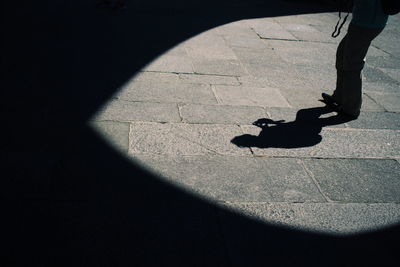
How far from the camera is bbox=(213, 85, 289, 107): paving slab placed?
4.22m

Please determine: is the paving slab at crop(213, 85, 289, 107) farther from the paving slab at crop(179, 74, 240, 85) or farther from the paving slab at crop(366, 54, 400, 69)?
the paving slab at crop(366, 54, 400, 69)

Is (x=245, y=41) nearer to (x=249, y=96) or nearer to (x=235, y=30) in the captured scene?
(x=235, y=30)

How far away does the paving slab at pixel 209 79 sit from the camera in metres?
4.68

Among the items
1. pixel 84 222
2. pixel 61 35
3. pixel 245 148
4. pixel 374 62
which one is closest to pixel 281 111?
pixel 245 148

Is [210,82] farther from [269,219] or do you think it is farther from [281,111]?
[269,219]

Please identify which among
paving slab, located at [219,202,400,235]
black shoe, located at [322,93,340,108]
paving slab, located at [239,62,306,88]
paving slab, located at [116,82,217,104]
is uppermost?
black shoe, located at [322,93,340,108]

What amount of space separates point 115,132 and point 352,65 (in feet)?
7.92

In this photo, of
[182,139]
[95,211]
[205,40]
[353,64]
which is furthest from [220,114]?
[205,40]

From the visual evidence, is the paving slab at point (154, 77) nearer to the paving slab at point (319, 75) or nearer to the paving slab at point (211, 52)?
the paving slab at point (211, 52)

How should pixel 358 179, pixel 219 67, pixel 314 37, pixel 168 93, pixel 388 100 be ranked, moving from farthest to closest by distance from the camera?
1. pixel 314 37
2. pixel 219 67
3. pixel 388 100
4. pixel 168 93
5. pixel 358 179

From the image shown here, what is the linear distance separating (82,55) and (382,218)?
3.95m

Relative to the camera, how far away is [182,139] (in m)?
3.35

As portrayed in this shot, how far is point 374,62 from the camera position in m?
6.20

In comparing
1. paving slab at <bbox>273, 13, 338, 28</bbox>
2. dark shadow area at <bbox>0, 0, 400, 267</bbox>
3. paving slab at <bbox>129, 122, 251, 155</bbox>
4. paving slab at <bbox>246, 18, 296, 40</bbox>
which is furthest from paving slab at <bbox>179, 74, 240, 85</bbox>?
paving slab at <bbox>273, 13, 338, 28</bbox>
